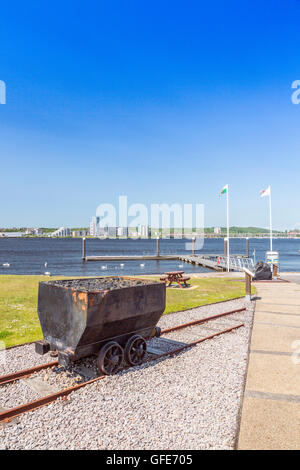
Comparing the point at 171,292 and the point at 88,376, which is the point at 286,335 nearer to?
the point at 88,376

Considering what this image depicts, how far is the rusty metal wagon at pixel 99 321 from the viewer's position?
6.00 metres

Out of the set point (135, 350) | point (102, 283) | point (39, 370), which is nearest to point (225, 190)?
point (102, 283)

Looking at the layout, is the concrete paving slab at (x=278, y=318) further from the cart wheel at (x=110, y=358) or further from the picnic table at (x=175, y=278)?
the picnic table at (x=175, y=278)

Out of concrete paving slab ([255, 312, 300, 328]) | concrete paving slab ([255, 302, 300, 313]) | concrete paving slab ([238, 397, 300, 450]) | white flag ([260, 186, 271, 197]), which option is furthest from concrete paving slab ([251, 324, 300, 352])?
white flag ([260, 186, 271, 197])

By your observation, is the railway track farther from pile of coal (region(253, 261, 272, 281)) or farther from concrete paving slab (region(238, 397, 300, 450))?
pile of coal (region(253, 261, 272, 281))

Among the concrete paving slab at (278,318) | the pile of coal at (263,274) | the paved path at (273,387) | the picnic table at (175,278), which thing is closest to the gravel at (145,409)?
the paved path at (273,387)

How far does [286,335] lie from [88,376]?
651 centimetres

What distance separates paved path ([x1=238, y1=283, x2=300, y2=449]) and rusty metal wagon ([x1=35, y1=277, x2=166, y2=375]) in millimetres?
2655

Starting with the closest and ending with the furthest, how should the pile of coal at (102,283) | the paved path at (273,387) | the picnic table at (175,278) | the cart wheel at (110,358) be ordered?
1. the paved path at (273,387)
2. the cart wheel at (110,358)
3. the pile of coal at (102,283)
4. the picnic table at (175,278)

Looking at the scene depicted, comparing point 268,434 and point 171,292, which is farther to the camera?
point 171,292

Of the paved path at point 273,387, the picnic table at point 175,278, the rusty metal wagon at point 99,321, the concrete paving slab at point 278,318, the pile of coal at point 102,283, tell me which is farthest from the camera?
the picnic table at point 175,278

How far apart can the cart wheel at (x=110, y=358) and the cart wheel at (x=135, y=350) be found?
0.65 ft

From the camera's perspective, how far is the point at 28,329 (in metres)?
9.91
